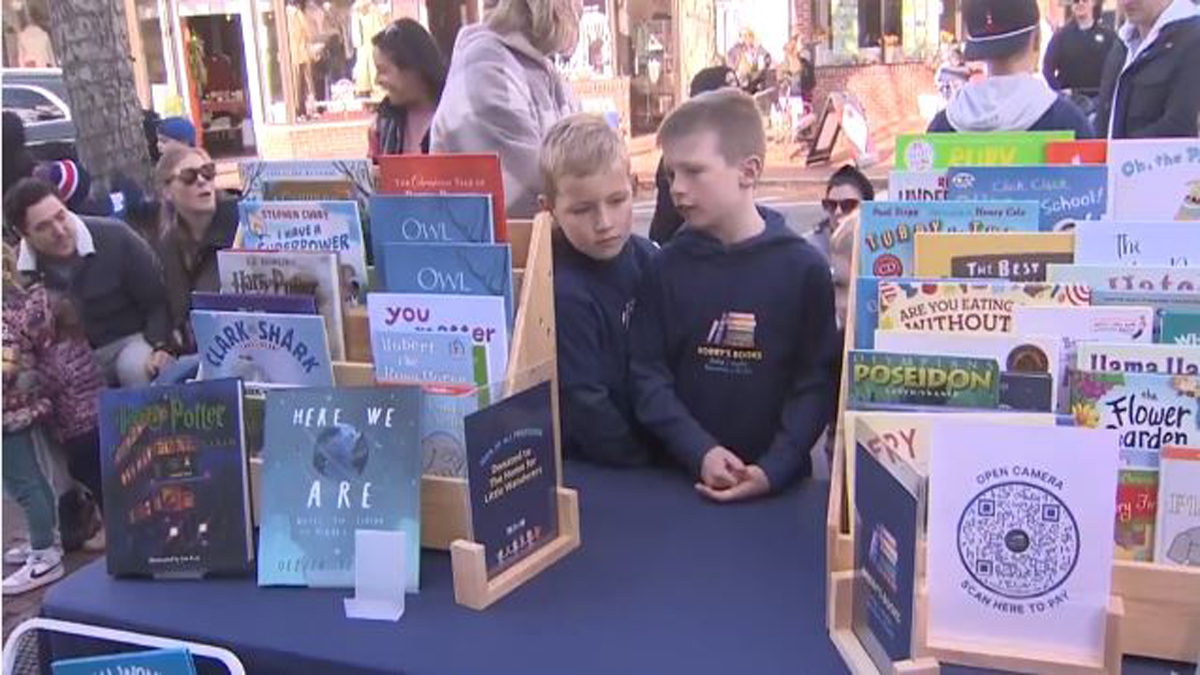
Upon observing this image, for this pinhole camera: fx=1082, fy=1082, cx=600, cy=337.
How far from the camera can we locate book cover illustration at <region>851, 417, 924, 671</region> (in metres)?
1.14

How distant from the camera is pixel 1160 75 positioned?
3.29 metres

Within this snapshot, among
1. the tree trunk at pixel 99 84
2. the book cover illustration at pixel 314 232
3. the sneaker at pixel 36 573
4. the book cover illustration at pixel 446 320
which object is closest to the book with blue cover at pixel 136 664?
the book cover illustration at pixel 446 320

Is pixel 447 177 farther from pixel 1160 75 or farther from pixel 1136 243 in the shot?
pixel 1160 75

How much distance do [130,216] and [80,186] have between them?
0.37 meters

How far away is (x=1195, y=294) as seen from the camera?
1427 mm

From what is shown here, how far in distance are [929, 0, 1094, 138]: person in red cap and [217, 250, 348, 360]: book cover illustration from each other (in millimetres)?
1842

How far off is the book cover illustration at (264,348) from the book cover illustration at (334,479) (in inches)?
4.6

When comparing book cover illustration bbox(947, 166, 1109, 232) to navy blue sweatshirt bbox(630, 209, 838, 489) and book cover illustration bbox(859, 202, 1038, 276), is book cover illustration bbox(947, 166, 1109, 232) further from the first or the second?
navy blue sweatshirt bbox(630, 209, 838, 489)

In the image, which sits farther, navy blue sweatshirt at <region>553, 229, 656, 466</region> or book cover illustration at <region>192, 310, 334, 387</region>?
navy blue sweatshirt at <region>553, 229, 656, 466</region>

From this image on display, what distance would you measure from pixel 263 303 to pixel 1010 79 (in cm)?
202

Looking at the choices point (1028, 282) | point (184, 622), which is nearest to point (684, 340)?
point (1028, 282)

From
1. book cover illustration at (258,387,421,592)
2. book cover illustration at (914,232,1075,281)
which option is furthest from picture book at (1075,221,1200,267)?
book cover illustration at (258,387,421,592)

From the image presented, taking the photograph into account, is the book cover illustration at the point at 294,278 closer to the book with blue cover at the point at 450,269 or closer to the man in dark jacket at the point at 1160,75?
the book with blue cover at the point at 450,269

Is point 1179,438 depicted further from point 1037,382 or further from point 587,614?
point 587,614
